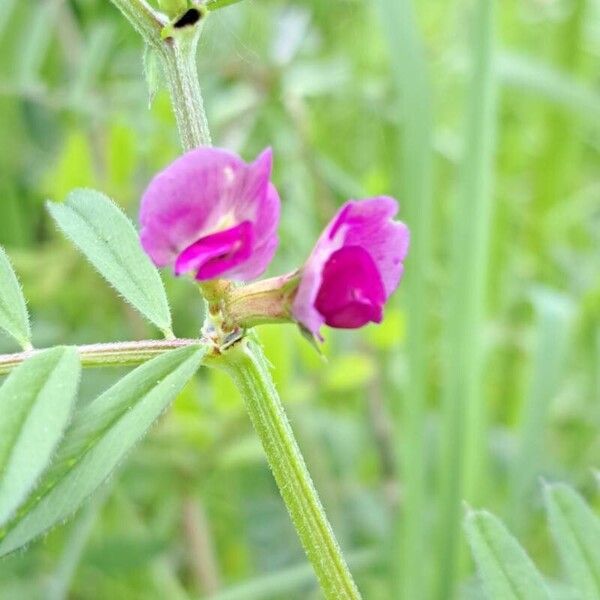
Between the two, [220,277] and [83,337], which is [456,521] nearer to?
[83,337]

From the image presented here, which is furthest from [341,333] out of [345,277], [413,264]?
[345,277]

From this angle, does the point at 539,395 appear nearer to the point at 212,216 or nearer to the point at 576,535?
the point at 576,535

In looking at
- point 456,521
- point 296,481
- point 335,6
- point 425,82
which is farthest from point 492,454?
point 296,481

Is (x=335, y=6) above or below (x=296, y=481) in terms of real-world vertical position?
above

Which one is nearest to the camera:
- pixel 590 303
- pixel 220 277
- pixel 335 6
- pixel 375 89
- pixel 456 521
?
pixel 220 277

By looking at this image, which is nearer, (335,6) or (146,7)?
(146,7)

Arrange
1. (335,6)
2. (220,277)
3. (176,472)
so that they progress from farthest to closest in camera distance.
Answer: (335,6)
(176,472)
(220,277)
